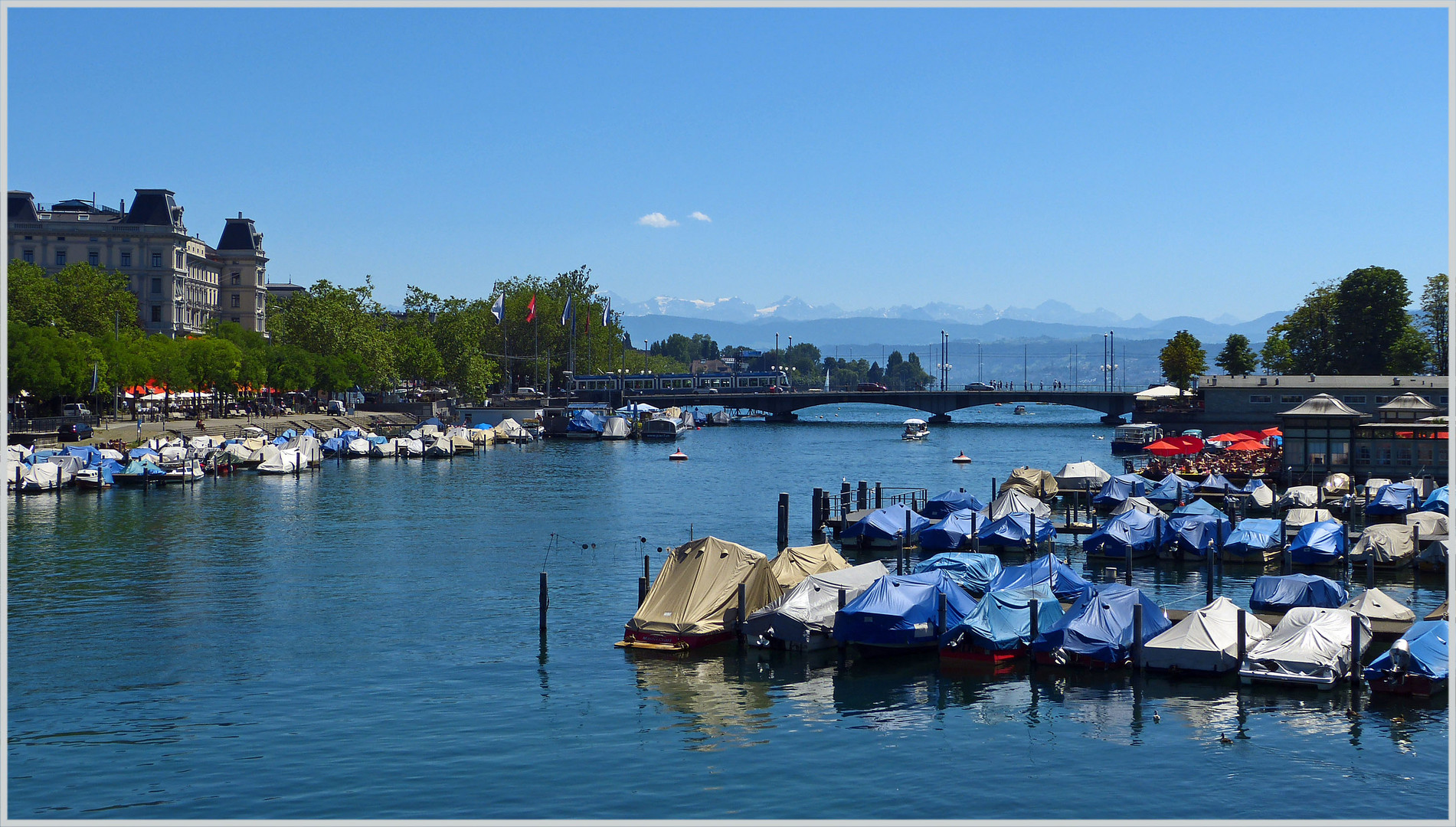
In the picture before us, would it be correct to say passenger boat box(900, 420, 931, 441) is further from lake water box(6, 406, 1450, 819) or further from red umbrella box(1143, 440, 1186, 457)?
lake water box(6, 406, 1450, 819)

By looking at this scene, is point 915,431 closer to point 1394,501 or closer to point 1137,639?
point 1394,501

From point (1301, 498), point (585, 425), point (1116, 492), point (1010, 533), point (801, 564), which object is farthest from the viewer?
point (585, 425)

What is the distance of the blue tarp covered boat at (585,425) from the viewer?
16825cm

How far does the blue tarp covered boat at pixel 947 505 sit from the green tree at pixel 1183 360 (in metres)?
114

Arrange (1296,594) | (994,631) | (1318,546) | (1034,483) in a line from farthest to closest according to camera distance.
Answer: (1034,483) < (1318,546) < (1296,594) < (994,631)

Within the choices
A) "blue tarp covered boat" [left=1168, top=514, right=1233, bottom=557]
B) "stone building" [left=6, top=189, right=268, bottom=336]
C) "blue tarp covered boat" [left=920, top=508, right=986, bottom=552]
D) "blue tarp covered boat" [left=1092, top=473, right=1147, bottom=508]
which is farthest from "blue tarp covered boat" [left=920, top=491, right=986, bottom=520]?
"stone building" [left=6, top=189, right=268, bottom=336]

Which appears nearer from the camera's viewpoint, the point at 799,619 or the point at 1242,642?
the point at 1242,642

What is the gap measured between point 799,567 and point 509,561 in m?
19.8

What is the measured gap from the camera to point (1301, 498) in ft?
233

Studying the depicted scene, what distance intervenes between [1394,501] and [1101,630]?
130 ft

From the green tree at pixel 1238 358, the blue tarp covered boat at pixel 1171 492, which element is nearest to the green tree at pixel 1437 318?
the green tree at pixel 1238 358

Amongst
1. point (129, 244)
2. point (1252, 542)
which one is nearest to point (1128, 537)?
point (1252, 542)

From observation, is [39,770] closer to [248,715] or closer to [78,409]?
[248,715]

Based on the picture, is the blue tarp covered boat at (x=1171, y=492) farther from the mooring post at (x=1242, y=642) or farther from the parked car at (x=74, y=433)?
the parked car at (x=74, y=433)
